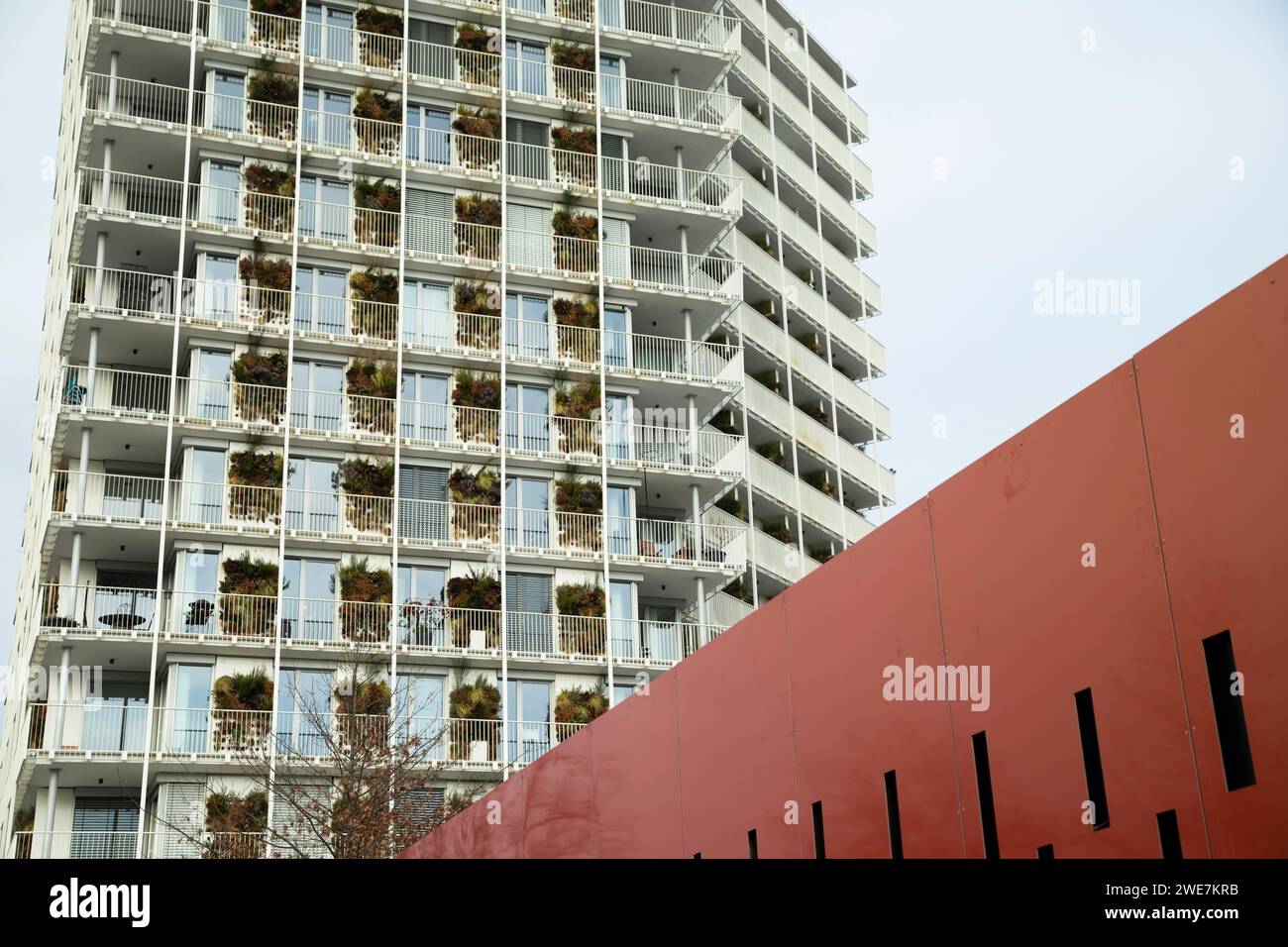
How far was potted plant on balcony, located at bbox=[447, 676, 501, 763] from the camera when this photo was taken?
43312 mm

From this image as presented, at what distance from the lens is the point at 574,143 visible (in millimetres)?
51594

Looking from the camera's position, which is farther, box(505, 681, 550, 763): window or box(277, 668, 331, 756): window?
box(505, 681, 550, 763): window

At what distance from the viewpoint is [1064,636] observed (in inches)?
399

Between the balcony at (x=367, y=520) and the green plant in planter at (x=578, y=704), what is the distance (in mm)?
3938

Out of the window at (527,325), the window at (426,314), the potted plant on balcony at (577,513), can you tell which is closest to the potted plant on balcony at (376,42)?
the window at (426,314)

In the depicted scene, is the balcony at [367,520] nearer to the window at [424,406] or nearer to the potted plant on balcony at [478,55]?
the window at [424,406]

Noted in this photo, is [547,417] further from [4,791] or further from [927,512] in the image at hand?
[927,512]

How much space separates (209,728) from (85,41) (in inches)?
821

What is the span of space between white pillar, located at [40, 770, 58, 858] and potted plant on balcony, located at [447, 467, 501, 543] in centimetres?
1217


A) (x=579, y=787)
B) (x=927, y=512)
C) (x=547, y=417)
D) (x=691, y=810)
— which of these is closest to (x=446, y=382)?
(x=547, y=417)

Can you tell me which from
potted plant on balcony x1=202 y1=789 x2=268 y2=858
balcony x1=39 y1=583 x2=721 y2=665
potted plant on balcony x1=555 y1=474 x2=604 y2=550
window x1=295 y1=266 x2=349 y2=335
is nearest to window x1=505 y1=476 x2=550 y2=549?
potted plant on balcony x1=555 y1=474 x2=604 y2=550

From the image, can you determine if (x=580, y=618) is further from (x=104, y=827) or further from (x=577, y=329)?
(x=104, y=827)

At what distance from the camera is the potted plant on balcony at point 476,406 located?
47219mm

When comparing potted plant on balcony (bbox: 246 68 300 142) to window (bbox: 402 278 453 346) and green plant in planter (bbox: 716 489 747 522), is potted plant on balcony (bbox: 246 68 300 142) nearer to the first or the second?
window (bbox: 402 278 453 346)
